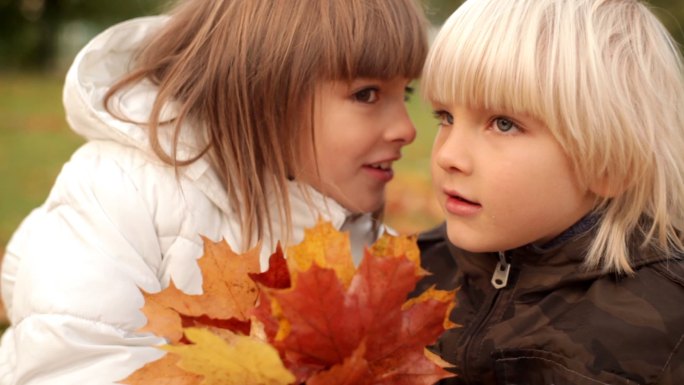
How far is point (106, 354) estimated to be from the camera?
1918mm

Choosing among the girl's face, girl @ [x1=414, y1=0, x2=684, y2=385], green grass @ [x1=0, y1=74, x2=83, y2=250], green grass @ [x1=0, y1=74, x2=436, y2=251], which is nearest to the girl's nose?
the girl's face

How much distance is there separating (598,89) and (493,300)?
520mm

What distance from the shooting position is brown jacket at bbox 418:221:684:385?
5.45 feet

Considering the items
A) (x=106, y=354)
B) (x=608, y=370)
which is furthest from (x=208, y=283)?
(x=608, y=370)

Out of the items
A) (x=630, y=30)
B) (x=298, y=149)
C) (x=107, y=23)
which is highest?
(x=630, y=30)

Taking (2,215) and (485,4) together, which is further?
(2,215)

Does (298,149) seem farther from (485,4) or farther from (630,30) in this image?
(630,30)

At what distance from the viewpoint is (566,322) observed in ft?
5.77

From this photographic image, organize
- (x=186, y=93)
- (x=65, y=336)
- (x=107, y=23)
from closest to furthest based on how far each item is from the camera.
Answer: (x=65, y=336) → (x=186, y=93) → (x=107, y=23)

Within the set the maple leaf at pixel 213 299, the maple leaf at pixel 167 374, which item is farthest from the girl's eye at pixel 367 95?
the maple leaf at pixel 167 374

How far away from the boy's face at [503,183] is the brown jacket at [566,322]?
0.25 feet

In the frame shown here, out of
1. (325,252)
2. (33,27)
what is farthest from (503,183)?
(33,27)

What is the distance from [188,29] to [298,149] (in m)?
0.43

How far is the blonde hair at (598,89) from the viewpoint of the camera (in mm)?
1687
